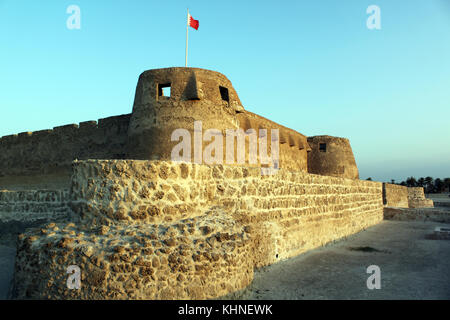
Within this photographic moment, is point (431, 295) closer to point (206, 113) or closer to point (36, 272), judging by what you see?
point (36, 272)

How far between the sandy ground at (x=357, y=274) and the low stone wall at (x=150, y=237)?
1.62 ft

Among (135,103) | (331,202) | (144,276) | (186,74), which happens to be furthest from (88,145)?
(144,276)

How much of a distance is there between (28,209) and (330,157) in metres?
19.0

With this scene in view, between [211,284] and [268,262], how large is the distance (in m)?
2.27

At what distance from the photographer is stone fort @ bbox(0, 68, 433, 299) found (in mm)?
3758

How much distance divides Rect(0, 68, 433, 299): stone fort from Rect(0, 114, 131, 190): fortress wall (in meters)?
2.63

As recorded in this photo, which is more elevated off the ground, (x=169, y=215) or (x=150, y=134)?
(x=150, y=134)

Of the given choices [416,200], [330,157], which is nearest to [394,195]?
[330,157]

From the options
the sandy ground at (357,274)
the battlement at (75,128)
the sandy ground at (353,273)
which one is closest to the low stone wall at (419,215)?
the sandy ground at (353,273)

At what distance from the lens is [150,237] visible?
155 inches
